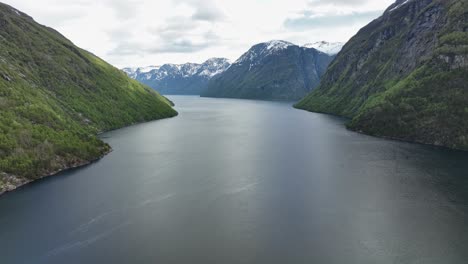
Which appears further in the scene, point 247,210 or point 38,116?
point 38,116

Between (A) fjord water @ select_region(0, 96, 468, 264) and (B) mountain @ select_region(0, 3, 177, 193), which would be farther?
(B) mountain @ select_region(0, 3, 177, 193)

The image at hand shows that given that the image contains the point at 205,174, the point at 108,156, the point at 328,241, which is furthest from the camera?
the point at 108,156

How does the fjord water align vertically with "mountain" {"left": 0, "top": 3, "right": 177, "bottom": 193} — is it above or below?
below

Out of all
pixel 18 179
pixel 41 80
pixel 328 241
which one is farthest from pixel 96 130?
pixel 328 241

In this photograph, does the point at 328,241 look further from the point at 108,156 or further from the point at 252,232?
the point at 108,156

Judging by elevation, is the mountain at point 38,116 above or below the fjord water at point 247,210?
above

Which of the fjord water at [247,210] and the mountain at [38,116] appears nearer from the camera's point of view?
the fjord water at [247,210]

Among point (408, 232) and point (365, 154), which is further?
point (365, 154)

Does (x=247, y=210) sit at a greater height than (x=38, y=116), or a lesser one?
lesser
